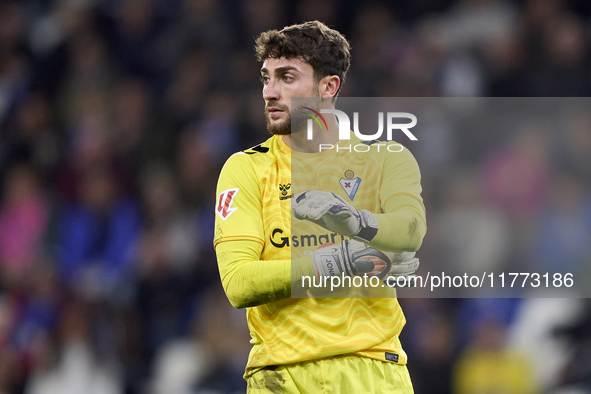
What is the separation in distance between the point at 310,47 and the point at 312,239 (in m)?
0.82

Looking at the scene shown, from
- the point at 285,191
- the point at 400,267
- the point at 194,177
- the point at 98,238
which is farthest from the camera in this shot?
the point at 194,177

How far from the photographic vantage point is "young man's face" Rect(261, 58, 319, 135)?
324 cm

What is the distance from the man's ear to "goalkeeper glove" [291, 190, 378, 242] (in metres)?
0.56

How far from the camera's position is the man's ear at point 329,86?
3.35 m

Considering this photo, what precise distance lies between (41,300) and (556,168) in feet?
15.5

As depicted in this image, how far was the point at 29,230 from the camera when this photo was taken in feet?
24.6

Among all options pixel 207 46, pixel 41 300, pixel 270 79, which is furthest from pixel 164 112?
pixel 270 79

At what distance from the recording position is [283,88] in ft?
10.6

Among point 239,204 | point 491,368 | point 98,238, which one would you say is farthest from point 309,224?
point 98,238

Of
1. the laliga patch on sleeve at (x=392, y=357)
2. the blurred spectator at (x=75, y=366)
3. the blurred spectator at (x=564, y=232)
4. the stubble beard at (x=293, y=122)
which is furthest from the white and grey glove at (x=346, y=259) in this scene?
the blurred spectator at (x=75, y=366)

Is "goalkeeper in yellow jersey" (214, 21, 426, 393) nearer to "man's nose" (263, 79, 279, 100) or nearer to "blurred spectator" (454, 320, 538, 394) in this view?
"man's nose" (263, 79, 279, 100)

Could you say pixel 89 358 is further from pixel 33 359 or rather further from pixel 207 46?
pixel 207 46

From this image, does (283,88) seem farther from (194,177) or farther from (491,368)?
(194,177)

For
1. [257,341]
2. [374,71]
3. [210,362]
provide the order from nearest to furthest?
[257,341], [210,362], [374,71]
